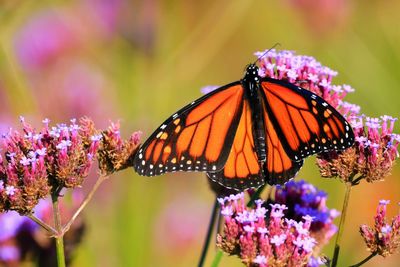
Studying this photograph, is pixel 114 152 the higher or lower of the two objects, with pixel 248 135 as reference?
lower

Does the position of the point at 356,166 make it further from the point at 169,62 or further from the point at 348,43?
the point at 348,43

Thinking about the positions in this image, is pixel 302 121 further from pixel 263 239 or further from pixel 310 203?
pixel 263 239

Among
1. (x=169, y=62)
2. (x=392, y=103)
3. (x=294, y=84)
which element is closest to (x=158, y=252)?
(x=169, y=62)

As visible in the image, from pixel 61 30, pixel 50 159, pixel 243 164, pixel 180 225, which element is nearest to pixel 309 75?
pixel 243 164

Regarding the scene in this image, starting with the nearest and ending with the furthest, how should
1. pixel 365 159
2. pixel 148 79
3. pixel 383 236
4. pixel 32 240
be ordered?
pixel 383 236 < pixel 365 159 < pixel 32 240 < pixel 148 79

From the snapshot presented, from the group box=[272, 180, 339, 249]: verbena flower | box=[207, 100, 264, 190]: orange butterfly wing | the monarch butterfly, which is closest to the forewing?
the monarch butterfly

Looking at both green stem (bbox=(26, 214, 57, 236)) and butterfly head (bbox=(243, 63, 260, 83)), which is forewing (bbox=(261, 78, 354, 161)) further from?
green stem (bbox=(26, 214, 57, 236))
